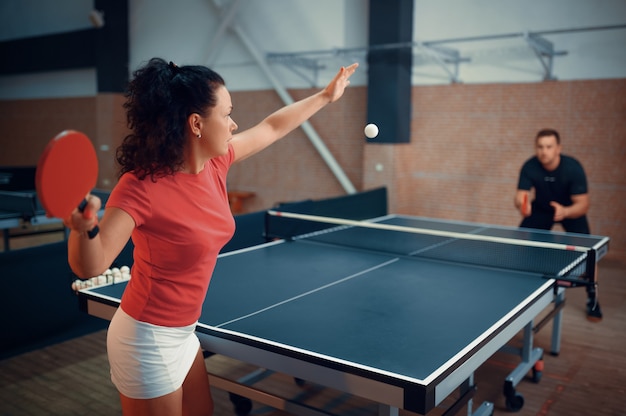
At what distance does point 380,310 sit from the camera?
9.45ft

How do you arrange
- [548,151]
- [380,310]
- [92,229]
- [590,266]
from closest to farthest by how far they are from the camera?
[92,229]
[380,310]
[590,266]
[548,151]

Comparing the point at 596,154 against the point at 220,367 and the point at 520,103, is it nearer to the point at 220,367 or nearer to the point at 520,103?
the point at 520,103

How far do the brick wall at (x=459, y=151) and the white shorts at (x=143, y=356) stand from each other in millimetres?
7677

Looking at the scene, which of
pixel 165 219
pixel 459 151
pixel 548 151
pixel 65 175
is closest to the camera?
pixel 65 175

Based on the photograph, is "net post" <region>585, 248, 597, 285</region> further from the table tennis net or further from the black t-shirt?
the black t-shirt

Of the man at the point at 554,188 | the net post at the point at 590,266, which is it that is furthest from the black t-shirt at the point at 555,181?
the net post at the point at 590,266

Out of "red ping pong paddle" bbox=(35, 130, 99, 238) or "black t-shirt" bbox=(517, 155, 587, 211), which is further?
"black t-shirt" bbox=(517, 155, 587, 211)

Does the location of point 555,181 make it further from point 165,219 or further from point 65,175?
point 65,175

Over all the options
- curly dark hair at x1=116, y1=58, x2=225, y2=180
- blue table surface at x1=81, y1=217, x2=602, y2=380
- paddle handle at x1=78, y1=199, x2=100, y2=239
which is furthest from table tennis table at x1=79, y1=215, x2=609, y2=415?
paddle handle at x1=78, y1=199, x2=100, y2=239

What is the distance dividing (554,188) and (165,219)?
4801 mm

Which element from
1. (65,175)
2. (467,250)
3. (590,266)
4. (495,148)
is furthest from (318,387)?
(495,148)

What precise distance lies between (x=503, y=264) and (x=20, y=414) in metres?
3.09

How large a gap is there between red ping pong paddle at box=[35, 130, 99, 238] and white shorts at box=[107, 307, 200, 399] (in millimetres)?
487

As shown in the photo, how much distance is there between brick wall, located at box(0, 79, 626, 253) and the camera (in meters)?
8.20
